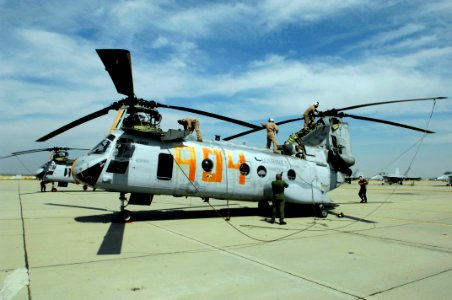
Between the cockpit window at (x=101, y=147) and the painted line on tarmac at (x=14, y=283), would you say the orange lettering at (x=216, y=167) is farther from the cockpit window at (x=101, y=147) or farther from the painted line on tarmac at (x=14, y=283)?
the painted line on tarmac at (x=14, y=283)

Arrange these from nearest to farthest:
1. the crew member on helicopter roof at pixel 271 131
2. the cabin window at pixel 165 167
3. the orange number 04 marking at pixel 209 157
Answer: the cabin window at pixel 165 167 → the orange number 04 marking at pixel 209 157 → the crew member on helicopter roof at pixel 271 131

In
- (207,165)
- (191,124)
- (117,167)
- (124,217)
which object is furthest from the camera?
(191,124)

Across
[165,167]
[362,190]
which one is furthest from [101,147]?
[362,190]

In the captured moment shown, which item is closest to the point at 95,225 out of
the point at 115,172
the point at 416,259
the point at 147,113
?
the point at 115,172

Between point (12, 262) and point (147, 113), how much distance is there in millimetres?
5936

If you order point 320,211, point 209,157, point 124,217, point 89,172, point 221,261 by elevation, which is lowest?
point 221,261

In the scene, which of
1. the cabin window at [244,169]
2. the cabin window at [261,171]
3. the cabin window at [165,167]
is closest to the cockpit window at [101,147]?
the cabin window at [165,167]

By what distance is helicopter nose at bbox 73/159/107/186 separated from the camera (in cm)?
968

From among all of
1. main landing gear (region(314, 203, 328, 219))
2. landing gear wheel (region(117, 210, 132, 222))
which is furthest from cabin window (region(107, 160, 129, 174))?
main landing gear (region(314, 203, 328, 219))

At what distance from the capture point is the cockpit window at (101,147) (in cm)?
1012

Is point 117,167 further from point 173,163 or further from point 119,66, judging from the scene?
point 119,66

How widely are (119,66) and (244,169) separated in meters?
6.12

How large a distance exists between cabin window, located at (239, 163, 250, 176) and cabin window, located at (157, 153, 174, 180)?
2.72 metres

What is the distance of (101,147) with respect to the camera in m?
10.2
